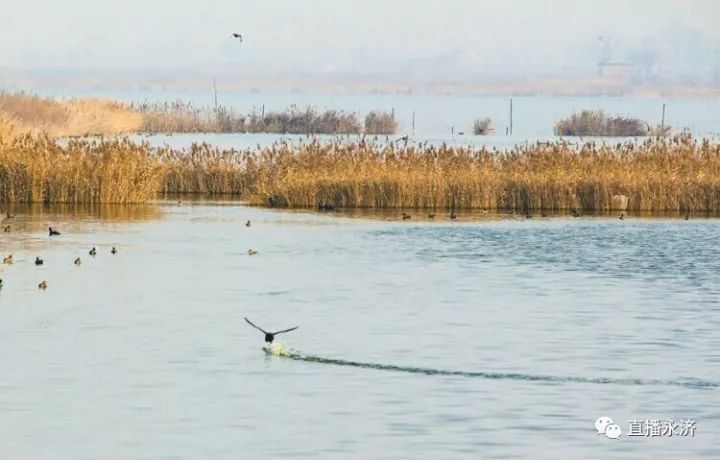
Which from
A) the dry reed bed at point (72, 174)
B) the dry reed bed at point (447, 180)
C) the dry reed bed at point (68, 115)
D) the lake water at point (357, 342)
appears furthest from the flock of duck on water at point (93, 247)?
the dry reed bed at point (68, 115)

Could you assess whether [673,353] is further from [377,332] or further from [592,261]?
[592,261]

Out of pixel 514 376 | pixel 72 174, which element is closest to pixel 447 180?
pixel 72 174

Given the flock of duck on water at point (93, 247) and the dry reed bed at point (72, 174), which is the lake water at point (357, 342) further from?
the dry reed bed at point (72, 174)

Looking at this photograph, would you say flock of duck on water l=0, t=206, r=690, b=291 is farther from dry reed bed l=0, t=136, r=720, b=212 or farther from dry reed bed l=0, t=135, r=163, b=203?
dry reed bed l=0, t=135, r=163, b=203

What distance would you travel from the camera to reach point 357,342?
65.3 ft

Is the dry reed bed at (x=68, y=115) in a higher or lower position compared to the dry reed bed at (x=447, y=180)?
higher

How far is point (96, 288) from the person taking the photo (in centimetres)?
2512

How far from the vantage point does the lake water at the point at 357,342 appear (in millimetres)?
14344

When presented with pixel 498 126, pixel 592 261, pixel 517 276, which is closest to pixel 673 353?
pixel 517 276

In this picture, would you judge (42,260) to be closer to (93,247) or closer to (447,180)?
(93,247)

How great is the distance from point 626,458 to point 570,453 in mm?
440

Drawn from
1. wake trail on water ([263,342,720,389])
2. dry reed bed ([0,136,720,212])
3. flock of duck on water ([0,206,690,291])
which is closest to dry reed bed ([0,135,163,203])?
dry reed bed ([0,136,720,212])

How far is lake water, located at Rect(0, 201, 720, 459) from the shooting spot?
14344 mm

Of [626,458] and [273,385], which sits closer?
[626,458]
